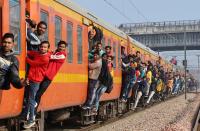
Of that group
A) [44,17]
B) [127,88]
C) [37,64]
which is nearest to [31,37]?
[37,64]

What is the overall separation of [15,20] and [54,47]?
2450mm

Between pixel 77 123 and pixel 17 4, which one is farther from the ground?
pixel 17 4

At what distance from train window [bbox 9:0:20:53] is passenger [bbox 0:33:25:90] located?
1.16 m

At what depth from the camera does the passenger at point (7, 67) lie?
8031mm

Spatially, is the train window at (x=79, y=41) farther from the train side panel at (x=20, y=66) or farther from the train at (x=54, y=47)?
the train side panel at (x=20, y=66)

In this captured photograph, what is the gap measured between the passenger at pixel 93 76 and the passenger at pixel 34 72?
15.9 ft

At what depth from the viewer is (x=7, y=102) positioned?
907 cm

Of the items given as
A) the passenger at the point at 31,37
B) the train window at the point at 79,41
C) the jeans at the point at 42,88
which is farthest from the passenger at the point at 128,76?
the passenger at the point at 31,37

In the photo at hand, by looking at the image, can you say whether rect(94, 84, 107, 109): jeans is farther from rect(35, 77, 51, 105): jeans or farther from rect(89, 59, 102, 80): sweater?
rect(35, 77, 51, 105): jeans

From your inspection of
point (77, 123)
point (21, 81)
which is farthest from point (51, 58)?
point (77, 123)

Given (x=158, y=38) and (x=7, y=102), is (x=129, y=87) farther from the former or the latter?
(x=158, y=38)

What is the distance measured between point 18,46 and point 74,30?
161 inches

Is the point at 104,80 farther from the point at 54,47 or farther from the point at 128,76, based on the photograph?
the point at 128,76

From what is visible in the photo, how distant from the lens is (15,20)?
373 inches
